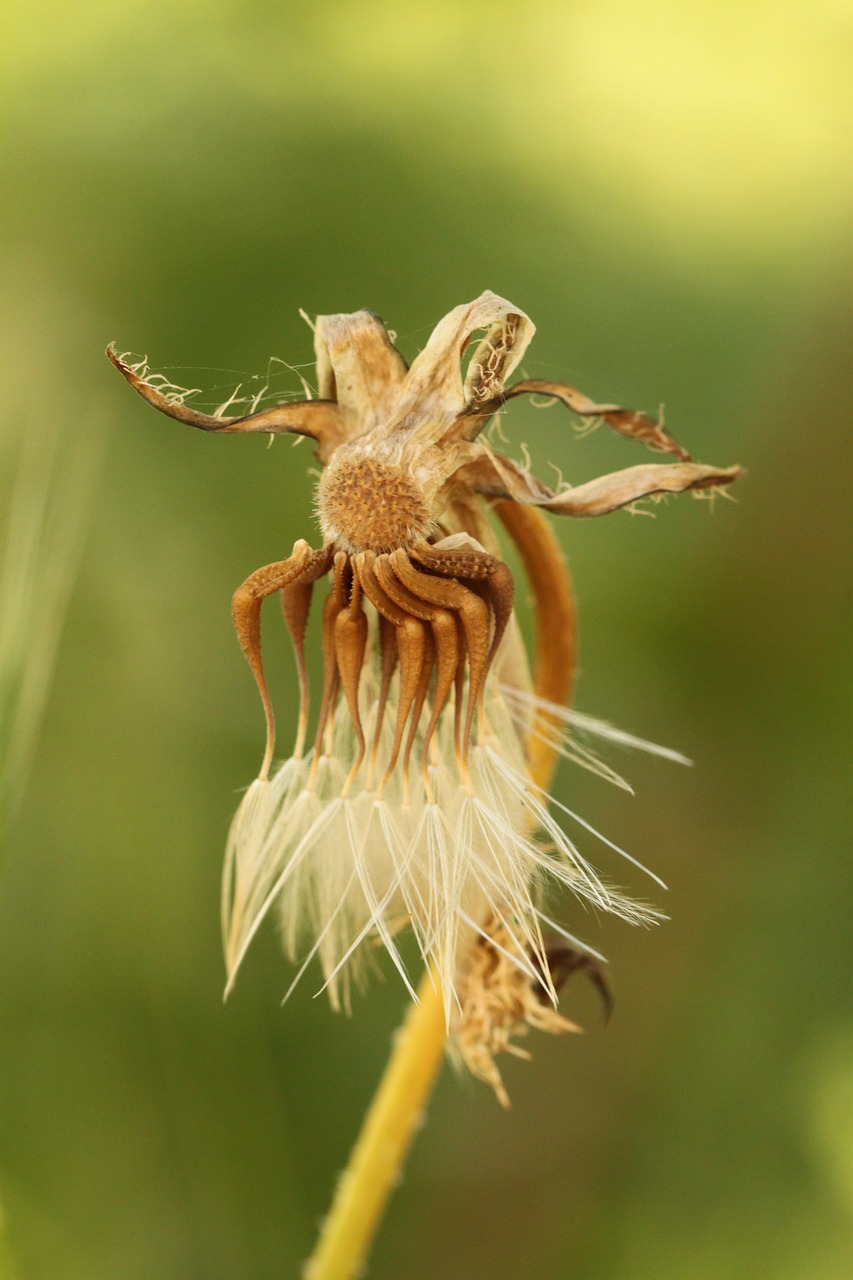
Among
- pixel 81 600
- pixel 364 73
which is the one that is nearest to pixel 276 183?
pixel 364 73

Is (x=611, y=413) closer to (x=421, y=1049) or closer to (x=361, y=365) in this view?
(x=361, y=365)

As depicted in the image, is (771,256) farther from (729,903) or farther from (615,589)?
(729,903)

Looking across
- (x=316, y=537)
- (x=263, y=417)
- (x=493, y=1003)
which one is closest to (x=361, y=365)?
(x=263, y=417)

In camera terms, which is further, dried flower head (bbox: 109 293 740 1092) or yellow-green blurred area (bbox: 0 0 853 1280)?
yellow-green blurred area (bbox: 0 0 853 1280)

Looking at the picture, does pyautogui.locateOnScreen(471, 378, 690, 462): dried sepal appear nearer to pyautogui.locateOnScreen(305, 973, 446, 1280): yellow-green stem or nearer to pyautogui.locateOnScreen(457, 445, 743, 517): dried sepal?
pyautogui.locateOnScreen(457, 445, 743, 517): dried sepal

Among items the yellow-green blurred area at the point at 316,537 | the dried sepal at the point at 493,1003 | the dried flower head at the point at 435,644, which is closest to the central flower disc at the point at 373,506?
the dried flower head at the point at 435,644

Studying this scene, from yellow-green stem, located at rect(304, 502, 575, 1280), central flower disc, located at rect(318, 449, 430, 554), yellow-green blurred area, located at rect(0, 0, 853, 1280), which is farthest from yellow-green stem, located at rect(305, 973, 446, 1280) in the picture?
yellow-green blurred area, located at rect(0, 0, 853, 1280)
